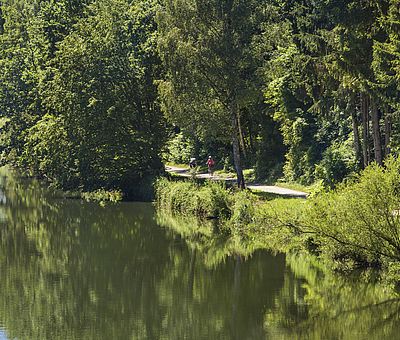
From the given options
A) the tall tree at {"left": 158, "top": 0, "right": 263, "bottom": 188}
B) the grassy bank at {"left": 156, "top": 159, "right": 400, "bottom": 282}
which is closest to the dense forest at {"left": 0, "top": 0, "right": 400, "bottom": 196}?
the tall tree at {"left": 158, "top": 0, "right": 263, "bottom": 188}

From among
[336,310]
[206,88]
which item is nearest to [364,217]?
[336,310]

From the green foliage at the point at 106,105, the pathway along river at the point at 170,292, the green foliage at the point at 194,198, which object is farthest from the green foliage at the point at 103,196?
the pathway along river at the point at 170,292

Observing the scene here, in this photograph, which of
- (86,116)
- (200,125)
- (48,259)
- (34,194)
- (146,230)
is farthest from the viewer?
(34,194)

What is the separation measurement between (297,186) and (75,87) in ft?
49.7

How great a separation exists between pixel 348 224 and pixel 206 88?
1946cm

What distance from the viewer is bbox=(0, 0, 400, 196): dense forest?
3241 cm

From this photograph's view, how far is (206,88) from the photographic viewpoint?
40.3m

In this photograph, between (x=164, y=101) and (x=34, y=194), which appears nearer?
(x=164, y=101)

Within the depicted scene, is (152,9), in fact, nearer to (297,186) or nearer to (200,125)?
(200,125)

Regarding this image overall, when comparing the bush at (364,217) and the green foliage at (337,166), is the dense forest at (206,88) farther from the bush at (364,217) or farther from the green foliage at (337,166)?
the bush at (364,217)

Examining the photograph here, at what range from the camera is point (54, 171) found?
49.9 meters

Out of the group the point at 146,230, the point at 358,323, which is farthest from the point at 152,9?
the point at 358,323

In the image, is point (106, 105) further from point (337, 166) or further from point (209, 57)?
point (337, 166)

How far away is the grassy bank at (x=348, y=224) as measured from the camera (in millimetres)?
21328
